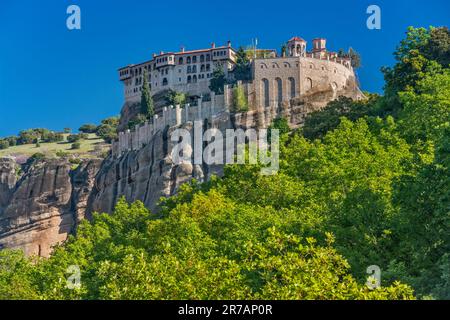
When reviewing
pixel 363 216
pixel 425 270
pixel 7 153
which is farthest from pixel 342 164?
pixel 7 153

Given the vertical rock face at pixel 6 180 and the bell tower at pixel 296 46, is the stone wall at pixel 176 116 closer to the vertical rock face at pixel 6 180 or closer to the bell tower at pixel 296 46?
the bell tower at pixel 296 46

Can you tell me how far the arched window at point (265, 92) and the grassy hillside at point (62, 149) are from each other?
4409 centimetres

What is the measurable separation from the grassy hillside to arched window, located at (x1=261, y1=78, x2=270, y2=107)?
44.1 meters

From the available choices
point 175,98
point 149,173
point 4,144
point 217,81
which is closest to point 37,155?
point 4,144

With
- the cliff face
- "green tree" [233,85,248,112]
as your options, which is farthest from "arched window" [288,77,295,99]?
"green tree" [233,85,248,112]

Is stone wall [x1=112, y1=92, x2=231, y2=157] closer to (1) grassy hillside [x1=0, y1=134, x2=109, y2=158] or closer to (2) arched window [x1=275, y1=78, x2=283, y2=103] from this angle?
(2) arched window [x1=275, y1=78, x2=283, y2=103]

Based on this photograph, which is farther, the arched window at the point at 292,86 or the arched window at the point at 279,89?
the arched window at the point at 292,86

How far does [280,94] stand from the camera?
4154 inches

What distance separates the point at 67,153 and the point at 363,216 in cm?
11155

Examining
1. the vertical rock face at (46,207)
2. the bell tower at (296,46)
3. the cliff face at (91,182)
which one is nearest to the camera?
the cliff face at (91,182)

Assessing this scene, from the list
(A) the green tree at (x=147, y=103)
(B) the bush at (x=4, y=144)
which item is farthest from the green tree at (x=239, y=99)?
(B) the bush at (x=4, y=144)

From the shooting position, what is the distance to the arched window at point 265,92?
344 feet

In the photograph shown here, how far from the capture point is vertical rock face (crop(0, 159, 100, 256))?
118 meters

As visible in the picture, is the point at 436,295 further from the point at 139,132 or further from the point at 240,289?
the point at 139,132
